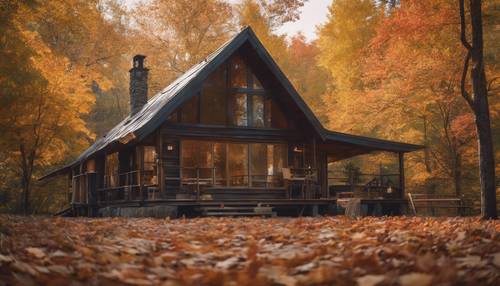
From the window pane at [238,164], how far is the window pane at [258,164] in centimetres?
26

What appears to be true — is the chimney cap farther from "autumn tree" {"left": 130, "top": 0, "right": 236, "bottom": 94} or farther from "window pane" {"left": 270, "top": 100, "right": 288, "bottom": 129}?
"autumn tree" {"left": 130, "top": 0, "right": 236, "bottom": 94}

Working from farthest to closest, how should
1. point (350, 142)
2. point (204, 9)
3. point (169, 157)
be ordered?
point (204, 9), point (350, 142), point (169, 157)

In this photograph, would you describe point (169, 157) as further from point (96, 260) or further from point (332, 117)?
point (96, 260)

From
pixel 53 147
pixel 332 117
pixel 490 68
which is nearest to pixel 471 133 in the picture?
pixel 490 68

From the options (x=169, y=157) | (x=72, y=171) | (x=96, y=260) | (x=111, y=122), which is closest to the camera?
(x=96, y=260)

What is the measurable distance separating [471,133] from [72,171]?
19657 mm

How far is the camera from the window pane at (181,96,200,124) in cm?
1861

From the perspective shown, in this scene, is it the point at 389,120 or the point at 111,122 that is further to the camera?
the point at 111,122

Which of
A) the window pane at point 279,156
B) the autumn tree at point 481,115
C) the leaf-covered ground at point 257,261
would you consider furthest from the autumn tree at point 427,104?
the leaf-covered ground at point 257,261

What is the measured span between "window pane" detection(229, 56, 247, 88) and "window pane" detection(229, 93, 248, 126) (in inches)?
15.1

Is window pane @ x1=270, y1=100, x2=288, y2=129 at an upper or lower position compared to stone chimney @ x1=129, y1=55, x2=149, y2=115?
lower

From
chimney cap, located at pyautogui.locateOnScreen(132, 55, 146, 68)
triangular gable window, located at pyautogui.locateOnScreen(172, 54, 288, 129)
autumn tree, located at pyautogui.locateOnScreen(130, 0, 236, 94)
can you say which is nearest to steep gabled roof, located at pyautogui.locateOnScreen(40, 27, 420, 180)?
triangular gable window, located at pyautogui.locateOnScreen(172, 54, 288, 129)

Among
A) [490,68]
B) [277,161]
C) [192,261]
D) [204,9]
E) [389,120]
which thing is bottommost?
[192,261]

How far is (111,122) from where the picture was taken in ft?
122
